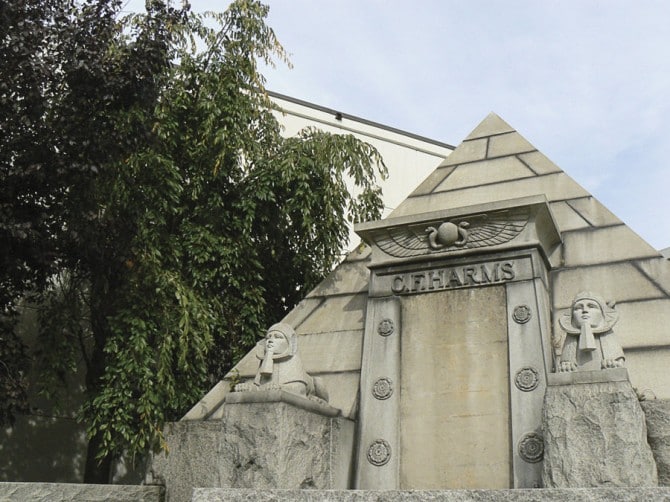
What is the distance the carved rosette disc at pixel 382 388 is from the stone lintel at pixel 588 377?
5.34ft

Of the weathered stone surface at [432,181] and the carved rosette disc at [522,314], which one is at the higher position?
the weathered stone surface at [432,181]

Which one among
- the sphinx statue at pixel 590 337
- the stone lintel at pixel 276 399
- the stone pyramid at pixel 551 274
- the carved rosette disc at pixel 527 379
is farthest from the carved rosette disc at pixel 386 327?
the sphinx statue at pixel 590 337

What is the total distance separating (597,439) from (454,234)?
7.70 feet

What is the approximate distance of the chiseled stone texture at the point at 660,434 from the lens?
5535 mm

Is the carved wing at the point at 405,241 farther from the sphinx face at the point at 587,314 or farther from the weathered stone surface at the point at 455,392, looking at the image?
the sphinx face at the point at 587,314

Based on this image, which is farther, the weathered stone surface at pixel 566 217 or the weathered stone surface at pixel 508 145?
the weathered stone surface at pixel 508 145

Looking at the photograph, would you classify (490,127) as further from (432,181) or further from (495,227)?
(495,227)

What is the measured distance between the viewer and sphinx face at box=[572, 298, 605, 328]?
586 cm

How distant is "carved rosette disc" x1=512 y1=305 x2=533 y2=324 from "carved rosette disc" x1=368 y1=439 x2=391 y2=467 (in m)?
1.55

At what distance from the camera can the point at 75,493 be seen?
682 centimetres

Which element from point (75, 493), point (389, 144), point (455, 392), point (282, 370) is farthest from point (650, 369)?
point (389, 144)

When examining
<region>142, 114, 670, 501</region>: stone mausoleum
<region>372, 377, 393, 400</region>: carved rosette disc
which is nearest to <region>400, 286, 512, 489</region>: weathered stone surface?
<region>142, 114, 670, 501</region>: stone mausoleum

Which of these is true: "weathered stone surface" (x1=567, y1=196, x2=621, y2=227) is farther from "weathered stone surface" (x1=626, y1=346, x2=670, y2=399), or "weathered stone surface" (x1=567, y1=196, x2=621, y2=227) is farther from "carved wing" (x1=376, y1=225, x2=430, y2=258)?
"carved wing" (x1=376, y1=225, x2=430, y2=258)

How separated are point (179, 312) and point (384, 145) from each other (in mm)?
10412
